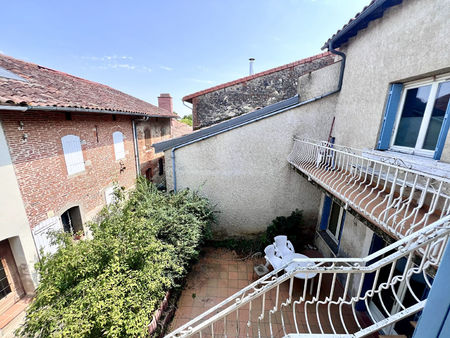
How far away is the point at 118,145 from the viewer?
351 inches

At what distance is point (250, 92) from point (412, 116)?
23.6 ft

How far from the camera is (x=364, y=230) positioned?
15.3 ft

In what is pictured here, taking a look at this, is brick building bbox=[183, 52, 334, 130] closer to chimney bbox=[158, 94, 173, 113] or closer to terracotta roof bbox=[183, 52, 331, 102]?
terracotta roof bbox=[183, 52, 331, 102]

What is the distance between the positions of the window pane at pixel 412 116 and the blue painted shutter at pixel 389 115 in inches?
5.2

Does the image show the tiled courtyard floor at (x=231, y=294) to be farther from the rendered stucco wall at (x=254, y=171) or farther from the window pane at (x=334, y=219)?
the rendered stucco wall at (x=254, y=171)

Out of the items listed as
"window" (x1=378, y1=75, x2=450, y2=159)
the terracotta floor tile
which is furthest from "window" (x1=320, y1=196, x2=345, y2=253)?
the terracotta floor tile

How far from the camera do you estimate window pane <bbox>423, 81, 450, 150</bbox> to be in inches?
123

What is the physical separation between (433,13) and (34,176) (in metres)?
8.92

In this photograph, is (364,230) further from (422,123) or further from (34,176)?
(34,176)

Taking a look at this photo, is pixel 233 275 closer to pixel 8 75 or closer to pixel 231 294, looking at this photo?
pixel 231 294

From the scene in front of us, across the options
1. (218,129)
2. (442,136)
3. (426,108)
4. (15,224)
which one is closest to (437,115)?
(426,108)

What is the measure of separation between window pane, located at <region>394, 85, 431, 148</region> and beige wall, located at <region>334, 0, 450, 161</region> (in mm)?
343

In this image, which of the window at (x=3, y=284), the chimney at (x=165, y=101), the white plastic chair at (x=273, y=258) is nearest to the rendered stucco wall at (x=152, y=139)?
the chimney at (x=165, y=101)

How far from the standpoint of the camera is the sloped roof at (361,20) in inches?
144
